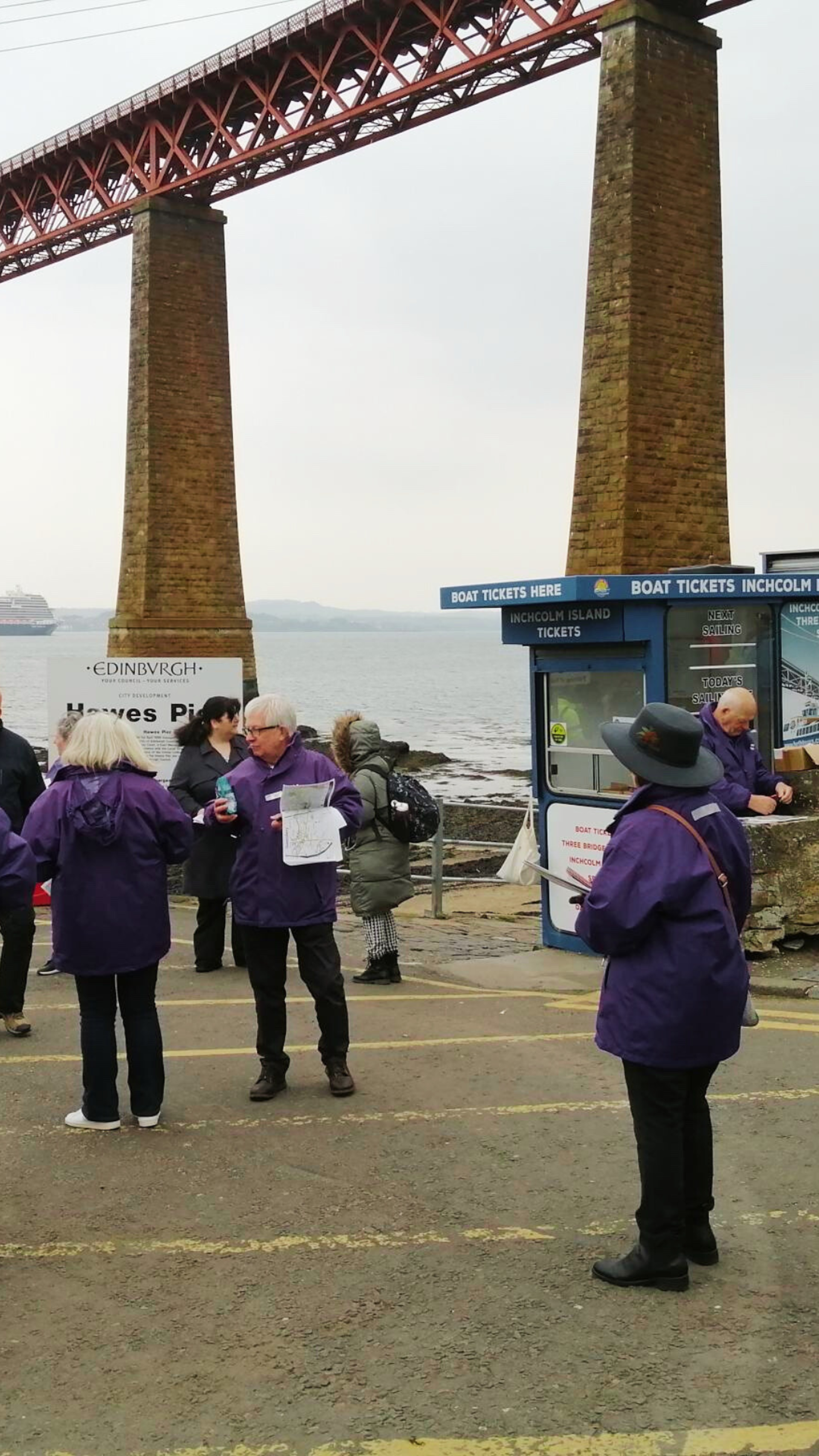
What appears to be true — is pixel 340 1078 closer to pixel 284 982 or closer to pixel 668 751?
pixel 284 982

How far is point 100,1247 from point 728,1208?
216 cm

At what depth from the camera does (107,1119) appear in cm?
595

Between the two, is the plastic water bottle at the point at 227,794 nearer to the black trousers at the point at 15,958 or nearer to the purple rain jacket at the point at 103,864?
the purple rain jacket at the point at 103,864

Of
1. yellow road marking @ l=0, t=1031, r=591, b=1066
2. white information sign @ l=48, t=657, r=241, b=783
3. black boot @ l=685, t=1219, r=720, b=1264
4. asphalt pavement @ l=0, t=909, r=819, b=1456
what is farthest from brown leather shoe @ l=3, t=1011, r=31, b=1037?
white information sign @ l=48, t=657, r=241, b=783

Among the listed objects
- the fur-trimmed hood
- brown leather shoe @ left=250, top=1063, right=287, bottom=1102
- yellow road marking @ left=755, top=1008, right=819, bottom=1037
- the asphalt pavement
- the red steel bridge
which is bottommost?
the asphalt pavement

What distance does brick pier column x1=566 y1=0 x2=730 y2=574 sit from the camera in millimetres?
18484

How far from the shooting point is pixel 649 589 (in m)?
8.80

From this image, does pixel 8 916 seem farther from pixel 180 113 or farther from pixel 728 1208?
pixel 180 113

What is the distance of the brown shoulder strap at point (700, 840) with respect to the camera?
13.7ft

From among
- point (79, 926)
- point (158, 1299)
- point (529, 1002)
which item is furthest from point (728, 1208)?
point (529, 1002)

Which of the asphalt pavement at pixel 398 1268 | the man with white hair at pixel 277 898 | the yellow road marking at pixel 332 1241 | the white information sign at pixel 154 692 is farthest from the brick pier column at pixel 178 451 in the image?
the yellow road marking at pixel 332 1241

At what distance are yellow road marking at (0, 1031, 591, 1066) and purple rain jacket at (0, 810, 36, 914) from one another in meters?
2.59

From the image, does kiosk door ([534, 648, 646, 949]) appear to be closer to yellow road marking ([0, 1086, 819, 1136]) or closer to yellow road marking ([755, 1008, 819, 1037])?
yellow road marking ([755, 1008, 819, 1037])

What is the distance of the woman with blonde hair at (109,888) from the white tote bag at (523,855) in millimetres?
4004
